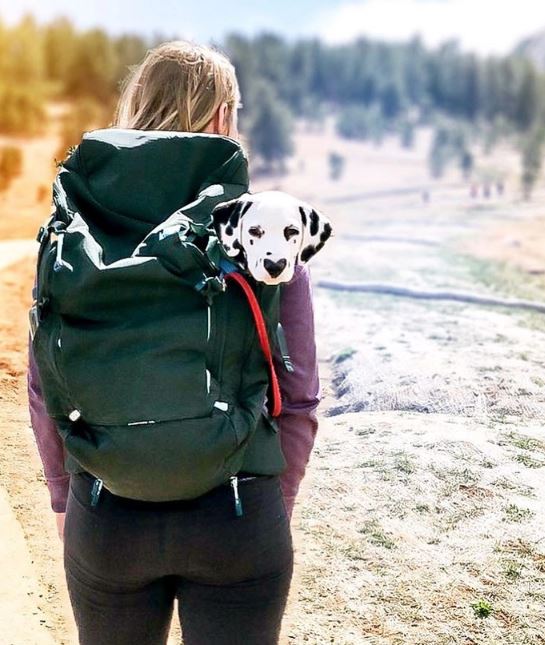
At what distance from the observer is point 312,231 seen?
1.56 meters

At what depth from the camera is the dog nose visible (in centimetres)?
146

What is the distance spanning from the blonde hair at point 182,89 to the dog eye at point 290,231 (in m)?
0.27

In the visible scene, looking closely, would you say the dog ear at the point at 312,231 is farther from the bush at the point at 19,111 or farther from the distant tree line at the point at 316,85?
the bush at the point at 19,111

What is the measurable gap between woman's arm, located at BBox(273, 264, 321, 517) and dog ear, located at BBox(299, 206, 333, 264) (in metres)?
0.03

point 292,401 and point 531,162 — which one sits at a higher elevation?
point 292,401

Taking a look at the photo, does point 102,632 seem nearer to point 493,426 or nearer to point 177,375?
point 177,375

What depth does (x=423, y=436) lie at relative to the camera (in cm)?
328

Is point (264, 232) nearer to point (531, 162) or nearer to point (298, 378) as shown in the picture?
point (298, 378)

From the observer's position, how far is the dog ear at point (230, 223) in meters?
1.49

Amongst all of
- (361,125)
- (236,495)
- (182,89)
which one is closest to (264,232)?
(182,89)

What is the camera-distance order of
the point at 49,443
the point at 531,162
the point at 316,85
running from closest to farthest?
the point at 49,443 → the point at 531,162 → the point at 316,85

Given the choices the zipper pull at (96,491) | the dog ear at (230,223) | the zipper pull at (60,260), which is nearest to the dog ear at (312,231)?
the dog ear at (230,223)

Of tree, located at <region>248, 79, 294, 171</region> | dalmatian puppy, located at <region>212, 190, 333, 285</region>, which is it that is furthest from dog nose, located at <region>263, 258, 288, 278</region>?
tree, located at <region>248, 79, 294, 171</region>

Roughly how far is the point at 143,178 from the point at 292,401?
1.74 ft
